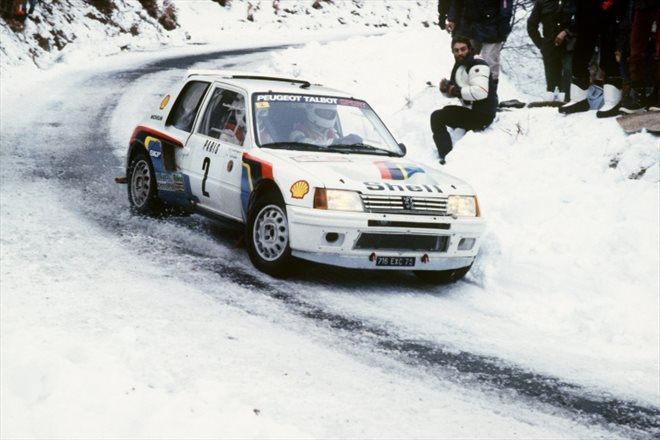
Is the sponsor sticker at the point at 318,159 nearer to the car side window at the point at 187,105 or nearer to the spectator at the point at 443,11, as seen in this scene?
the car side window at the point at 187,105

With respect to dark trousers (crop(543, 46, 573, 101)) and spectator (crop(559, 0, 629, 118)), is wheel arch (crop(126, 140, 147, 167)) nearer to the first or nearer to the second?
spectator (crop(559, 0, 629, 118))

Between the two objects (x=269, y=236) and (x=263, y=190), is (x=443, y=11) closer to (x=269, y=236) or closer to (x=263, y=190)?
(x=263, y=190)

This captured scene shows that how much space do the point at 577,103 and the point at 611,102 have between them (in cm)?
52

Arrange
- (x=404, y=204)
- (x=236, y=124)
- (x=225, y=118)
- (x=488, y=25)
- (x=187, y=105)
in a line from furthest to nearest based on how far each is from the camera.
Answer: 1. (x=488, y=25)
2. (x=187, y=105)
3. (x=225, y=118)
4. (x=236, y=124)
5. (x=404, y=204)

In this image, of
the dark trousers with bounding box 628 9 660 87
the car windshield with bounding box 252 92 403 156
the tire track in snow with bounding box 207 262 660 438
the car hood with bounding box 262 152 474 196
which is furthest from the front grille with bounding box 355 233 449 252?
the dark trousers with bounding box 628 9 660 87

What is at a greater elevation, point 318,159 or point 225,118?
point 225,118

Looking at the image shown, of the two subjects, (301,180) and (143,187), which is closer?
(301,180)

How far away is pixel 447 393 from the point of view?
5238 mm

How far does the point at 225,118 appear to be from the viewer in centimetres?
845

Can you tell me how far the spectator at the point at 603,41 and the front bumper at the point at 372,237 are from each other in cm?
329

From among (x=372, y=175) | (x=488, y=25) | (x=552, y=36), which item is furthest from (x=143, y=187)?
(x=552, y=36)

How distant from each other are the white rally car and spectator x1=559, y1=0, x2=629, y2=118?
276 cm

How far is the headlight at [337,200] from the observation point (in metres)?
6.99

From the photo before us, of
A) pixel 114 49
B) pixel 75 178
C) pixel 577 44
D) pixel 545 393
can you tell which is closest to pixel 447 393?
pixel 545 393
